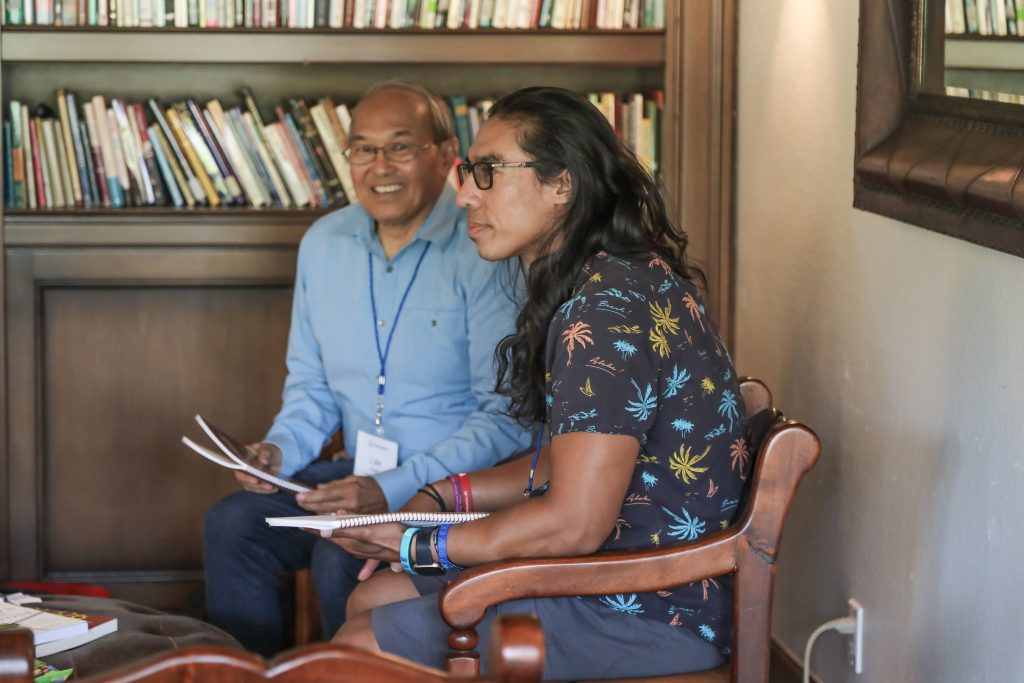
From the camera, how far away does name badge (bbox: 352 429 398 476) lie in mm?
2723

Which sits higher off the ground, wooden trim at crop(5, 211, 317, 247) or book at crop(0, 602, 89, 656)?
wooden trim at crop(5, 211, 317, 247)

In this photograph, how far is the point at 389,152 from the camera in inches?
108

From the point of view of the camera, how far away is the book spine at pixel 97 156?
11.0 feet

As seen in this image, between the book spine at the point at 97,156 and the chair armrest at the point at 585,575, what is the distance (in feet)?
6.81

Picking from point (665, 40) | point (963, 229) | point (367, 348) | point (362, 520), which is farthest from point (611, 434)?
point (665, 40)

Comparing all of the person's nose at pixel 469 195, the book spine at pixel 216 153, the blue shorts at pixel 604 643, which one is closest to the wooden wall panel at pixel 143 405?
the book spine at pixel 216 153

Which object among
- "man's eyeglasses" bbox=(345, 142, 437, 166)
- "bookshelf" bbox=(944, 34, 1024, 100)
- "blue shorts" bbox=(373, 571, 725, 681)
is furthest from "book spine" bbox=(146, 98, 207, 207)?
"bookshelf" bbox=(944, 34, 1024, 100)

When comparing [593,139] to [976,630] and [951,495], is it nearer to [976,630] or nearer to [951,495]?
[951,495]

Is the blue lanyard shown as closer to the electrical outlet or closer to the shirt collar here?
the shirt collar

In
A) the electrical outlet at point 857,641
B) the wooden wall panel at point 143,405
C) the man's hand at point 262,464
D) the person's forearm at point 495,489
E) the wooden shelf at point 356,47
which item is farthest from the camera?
the wooden wall panel at point 143,405

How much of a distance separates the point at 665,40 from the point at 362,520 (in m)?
1.76

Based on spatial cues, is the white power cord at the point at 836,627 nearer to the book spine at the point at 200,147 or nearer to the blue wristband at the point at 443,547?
the blue wristband at the point at 443,547

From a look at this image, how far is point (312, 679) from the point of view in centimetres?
96

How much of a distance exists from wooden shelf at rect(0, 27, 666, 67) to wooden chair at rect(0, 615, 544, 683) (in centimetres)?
247
